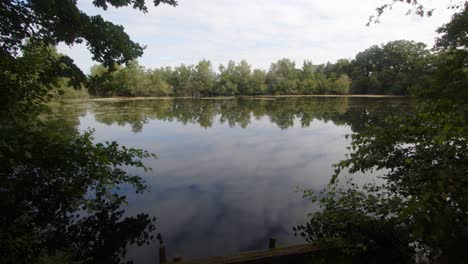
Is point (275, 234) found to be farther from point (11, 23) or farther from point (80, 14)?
point (11, 23)

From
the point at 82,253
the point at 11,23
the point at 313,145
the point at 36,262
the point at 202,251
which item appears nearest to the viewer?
the point at 36,262

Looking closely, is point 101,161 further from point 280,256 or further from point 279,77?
point 279,77

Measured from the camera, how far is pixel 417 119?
12.1 ft

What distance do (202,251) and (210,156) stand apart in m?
8.81

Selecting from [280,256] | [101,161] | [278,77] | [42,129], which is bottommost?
[280,256]

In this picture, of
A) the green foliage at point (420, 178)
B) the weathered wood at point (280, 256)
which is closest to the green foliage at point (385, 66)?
the green foliage at point (420, 178)

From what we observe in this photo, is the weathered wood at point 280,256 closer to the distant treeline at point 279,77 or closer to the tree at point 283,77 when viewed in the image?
the distant treeline at point 279,77

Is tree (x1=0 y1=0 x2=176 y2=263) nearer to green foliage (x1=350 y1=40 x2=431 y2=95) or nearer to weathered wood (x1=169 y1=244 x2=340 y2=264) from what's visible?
weathered wood (x1=169 y1=244 x2=340 y2=264)

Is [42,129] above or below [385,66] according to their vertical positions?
below

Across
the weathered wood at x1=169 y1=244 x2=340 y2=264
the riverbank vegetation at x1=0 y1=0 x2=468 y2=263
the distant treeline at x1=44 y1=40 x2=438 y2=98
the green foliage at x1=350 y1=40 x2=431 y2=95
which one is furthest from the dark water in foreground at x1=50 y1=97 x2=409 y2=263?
the distant treeline at x1=44 y1=40 x2=438 y2=98

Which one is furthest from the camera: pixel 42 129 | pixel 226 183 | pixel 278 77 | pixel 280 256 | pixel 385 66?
pixel 278 77

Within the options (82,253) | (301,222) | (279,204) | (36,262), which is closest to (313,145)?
(279,204)

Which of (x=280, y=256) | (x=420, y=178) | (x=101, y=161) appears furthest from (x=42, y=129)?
(x=420, y=178)

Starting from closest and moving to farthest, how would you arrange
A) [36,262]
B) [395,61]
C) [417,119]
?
[417,119]
[36,262]
[395,61]
